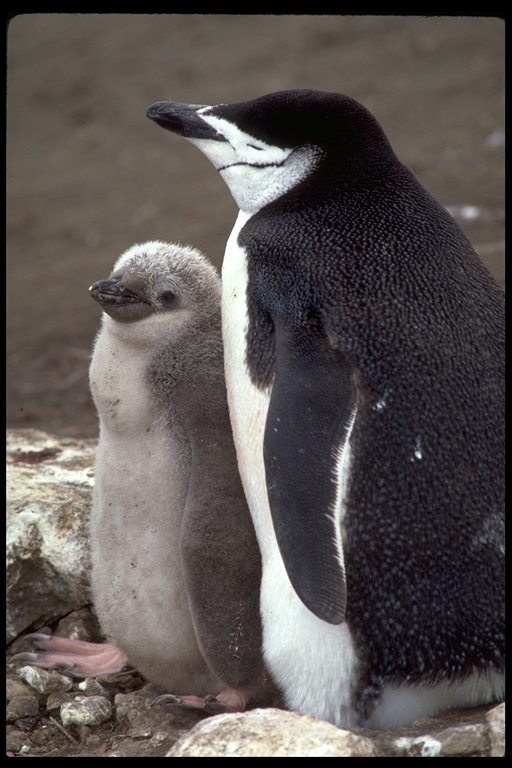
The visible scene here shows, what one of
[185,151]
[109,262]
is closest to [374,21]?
[185,151]

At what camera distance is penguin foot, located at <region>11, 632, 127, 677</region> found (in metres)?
2.66

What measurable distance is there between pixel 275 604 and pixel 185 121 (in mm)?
1181

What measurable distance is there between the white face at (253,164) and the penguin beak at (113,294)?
1.14 feet

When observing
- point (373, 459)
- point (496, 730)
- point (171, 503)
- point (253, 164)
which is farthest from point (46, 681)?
point (253, 164)

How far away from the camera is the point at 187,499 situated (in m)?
2.41

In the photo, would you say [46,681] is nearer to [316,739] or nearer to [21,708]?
[21,708]

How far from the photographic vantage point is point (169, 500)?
8.07 feet

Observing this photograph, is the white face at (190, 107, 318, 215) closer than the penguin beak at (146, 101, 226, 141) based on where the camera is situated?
Yes

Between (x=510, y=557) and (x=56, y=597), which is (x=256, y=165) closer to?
(x=510, y=557)

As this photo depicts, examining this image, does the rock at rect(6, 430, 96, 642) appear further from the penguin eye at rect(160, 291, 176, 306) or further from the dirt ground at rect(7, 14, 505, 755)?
the dirt ground at rect(7, 14, 505, 755)

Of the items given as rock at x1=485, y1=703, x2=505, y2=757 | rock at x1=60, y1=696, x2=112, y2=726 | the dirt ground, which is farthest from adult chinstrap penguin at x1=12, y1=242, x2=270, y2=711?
the dirt ground

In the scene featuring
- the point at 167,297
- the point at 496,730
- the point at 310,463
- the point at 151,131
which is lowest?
the point at 496,730

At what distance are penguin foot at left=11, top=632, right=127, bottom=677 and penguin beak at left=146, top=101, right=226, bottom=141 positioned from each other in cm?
132
